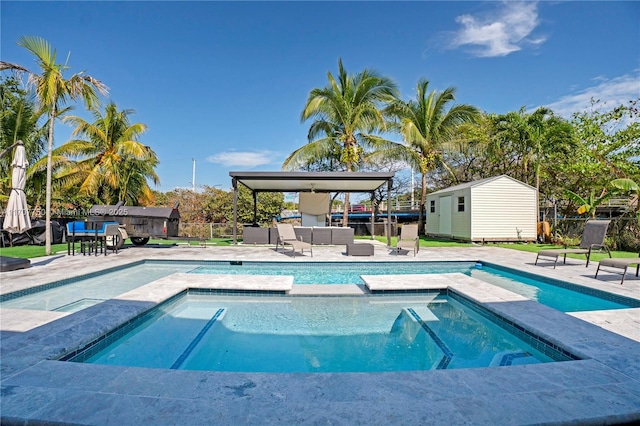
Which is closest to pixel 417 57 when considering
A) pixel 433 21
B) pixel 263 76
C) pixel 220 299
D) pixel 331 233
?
pixel 433 21

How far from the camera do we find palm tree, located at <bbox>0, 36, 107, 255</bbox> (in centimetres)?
959

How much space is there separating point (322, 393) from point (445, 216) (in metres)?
17.1

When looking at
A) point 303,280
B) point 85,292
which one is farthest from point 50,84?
point 303,280

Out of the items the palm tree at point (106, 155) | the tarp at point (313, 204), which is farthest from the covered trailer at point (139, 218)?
the tarp at point (313, 204)

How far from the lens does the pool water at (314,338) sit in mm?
3557

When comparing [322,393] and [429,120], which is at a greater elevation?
[429,120]

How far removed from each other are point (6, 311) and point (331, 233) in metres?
10.5

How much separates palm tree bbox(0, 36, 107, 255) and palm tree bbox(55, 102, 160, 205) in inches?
262

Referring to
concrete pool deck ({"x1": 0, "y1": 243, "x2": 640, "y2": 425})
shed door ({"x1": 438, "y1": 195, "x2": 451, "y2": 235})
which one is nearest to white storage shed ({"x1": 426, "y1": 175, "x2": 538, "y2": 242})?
shed door ({"x1": 438, "y1": 195, "x2": 451, "y2": 235})

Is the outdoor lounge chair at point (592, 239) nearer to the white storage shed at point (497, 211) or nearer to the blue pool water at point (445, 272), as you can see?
the blue pool water at point (445, 272)

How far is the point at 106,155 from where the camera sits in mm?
17594

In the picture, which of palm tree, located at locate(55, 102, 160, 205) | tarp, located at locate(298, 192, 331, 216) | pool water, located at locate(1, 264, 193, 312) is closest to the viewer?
pool water, located at locate(1, 264, 193, 312)

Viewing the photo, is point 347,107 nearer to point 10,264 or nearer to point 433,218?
point 433,218

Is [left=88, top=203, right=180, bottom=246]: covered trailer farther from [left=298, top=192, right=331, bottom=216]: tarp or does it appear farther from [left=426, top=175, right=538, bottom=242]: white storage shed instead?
[left=426, top=175, right=538, bottom=242]: white storage shed
